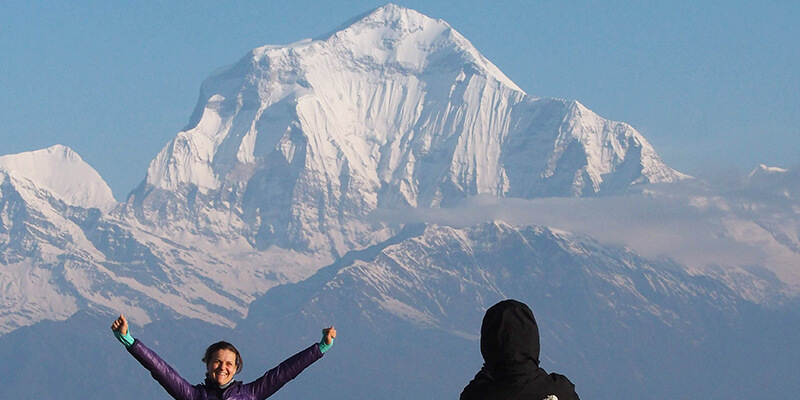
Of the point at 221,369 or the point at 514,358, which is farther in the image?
the point at 221,369

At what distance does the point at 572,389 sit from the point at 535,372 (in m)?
0.33

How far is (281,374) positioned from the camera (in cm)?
1320

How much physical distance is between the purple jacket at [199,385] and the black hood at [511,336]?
2.26 metres

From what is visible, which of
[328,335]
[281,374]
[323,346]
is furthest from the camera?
[323,346]

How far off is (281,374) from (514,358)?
102 inches

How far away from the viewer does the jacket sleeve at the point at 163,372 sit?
1278 centimetres

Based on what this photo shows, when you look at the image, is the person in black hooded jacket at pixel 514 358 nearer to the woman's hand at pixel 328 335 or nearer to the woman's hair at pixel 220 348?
the woman's hand at pixel 328 335

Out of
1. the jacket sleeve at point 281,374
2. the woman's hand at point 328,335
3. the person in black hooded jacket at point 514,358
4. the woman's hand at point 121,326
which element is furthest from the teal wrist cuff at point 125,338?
the person in black hooded jacket at point 514,358

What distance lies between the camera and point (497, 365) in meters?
11.4

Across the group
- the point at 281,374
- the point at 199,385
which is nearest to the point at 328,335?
the point at 281,374

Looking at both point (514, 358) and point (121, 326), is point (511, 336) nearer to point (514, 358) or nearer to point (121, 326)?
point (514, 358)

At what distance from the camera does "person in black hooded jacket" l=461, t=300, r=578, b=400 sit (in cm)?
1126

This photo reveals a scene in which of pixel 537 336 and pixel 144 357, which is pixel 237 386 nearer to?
pixel 144 357

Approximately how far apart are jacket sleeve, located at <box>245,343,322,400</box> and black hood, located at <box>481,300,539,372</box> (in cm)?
225
